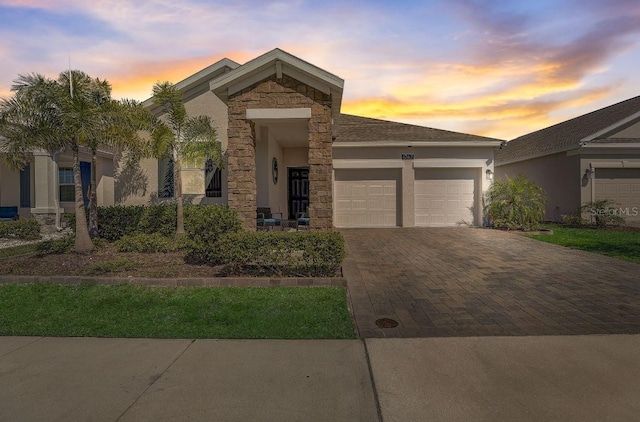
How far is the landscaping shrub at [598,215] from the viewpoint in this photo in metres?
15.1

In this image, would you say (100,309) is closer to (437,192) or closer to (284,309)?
(284,309)

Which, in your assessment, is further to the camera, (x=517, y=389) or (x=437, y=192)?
(x=437, y=192)

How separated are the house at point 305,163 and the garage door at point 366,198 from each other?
1.7 inches

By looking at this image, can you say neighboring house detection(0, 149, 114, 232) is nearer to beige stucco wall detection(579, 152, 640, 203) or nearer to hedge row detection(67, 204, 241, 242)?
hedge row detection(67, 204, 241, 242)

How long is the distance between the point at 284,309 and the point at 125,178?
10.5m

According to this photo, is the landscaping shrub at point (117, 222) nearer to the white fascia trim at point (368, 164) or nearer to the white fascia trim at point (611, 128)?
the white fascia trim at point (368, 164)

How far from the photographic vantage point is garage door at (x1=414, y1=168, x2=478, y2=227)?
15750 mm

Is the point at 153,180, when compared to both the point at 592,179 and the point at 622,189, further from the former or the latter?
the point at 622,189

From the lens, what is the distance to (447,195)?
15.8 m

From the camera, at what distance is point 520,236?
1259cm

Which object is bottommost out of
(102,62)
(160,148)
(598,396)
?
(598,396)

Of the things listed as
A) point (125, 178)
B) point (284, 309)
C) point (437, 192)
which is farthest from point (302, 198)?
point (284, 309)

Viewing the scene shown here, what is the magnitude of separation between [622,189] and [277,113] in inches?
652

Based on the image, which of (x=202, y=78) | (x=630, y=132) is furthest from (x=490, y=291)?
(x=630, y=132)
